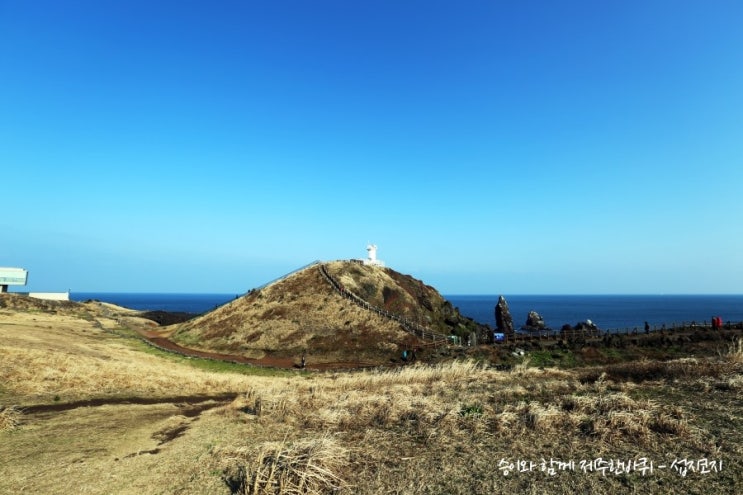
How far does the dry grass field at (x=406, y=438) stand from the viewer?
8234mm

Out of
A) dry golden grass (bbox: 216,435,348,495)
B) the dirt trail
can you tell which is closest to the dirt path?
the dirt trail

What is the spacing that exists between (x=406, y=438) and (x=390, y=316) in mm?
43466

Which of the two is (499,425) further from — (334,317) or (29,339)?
(334,317)

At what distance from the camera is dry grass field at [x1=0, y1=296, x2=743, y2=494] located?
8234mm

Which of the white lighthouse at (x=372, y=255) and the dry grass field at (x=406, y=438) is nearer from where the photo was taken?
the dry grass field at (x=406, y=438)

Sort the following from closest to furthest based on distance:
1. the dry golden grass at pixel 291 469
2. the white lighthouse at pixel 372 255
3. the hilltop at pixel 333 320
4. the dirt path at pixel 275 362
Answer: the dry golden grass at pixel 291 469
the dirt path at pixel 275 362
the hilltop at pixel 333 320
the white lighthouse at pixel 372 255

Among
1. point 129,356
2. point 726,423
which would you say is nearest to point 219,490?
point 726,423

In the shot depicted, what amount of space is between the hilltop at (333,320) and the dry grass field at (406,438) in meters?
27.7

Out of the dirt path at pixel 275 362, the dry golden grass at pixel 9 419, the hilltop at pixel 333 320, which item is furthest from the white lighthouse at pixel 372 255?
the dry golden grass at pixel 9 419

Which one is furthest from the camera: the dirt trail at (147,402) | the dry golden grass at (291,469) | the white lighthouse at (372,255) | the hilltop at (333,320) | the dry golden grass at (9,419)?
the white lighthouse at (372,255)

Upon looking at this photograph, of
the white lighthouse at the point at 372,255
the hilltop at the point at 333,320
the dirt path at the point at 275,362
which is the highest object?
the white lighthouse at the point at 372,255

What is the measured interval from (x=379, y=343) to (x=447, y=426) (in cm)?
3638

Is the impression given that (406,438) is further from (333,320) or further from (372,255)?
(372,255)

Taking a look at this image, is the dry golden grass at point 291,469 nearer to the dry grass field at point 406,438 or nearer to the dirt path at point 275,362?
the dry grass field at point 406,438
